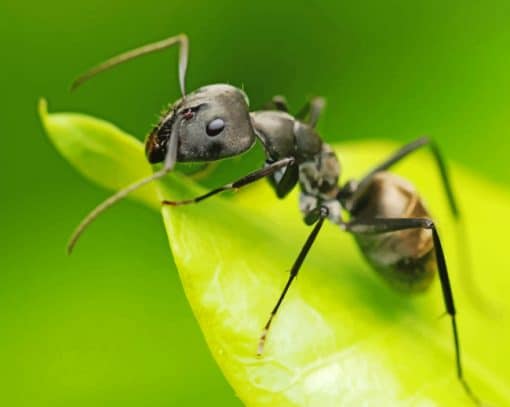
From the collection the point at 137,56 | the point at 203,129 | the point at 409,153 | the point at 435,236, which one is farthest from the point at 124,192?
the point at 409,153

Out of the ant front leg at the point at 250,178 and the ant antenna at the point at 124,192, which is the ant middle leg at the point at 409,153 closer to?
the ant front leg at the point at 250,178

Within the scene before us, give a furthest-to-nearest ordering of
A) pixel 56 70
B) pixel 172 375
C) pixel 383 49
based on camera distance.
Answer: pixel 383 49 < pixel 56 70 < pixel 172 375

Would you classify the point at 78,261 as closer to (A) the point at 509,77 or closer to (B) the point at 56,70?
(B) the point at 56,70

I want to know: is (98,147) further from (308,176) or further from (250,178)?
(308,176)

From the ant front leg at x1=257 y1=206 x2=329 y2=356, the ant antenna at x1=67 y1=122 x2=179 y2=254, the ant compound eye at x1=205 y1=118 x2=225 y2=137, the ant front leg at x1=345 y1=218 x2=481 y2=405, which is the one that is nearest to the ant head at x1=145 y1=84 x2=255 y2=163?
the ant compound eye at x1=205 y1=118 x2=225 y2=137

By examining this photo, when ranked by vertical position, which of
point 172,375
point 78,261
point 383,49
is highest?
point 383,49

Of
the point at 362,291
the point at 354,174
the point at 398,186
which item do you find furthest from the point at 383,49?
the point at 362,291
